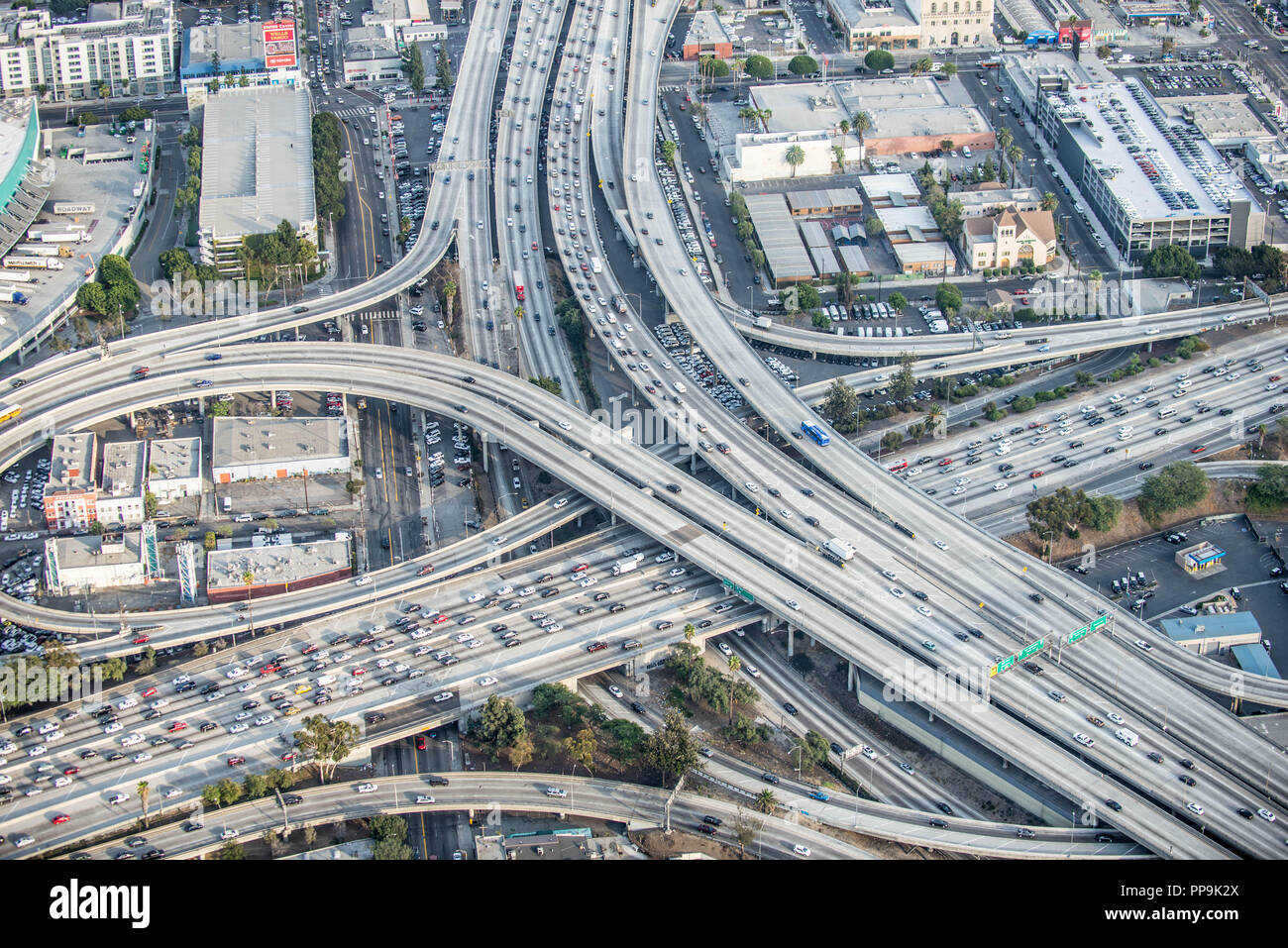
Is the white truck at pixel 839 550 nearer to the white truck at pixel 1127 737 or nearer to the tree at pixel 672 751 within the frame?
the tree at pixel 672 751

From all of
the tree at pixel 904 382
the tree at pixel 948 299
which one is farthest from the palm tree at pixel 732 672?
the tree at pixel 948 299

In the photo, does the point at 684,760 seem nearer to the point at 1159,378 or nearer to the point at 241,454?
the point at 241,454

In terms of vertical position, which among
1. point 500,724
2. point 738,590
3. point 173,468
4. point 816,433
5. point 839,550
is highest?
point 816,433

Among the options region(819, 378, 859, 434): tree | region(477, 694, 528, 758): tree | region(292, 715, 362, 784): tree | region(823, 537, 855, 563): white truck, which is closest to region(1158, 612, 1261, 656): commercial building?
region(823, 537, 855, 563): white truck

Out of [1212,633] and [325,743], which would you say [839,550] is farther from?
[325,743]

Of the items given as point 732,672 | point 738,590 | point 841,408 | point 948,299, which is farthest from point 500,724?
point 948,299

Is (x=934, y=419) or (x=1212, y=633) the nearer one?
(x=1212, y=633)
